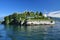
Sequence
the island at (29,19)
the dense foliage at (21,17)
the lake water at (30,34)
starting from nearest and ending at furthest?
the lake water at (30,34) → the island at (29,19) → the dense foliage at (21,17)

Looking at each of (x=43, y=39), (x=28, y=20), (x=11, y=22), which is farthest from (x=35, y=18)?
(x=43, y=39)

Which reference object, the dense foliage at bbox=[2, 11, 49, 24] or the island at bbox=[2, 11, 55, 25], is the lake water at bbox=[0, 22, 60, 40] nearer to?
the island at bbox=[2, 11, 55, 25]

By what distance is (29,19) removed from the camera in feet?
300

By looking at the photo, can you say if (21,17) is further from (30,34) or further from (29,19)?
(30,34)

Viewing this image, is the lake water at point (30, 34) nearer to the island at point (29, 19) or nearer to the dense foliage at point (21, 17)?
→ the island at point (29, 19)

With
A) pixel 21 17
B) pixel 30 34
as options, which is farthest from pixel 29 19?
pixel 30 34

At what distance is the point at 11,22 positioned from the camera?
105 meters

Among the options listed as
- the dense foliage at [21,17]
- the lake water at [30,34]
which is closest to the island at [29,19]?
the dense foliage at [21,17]

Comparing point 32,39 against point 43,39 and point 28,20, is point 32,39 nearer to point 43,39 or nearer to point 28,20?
point 43,39

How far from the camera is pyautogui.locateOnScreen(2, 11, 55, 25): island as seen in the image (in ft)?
299

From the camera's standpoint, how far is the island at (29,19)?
91050 mm

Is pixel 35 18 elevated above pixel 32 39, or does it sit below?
above

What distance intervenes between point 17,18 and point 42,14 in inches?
490

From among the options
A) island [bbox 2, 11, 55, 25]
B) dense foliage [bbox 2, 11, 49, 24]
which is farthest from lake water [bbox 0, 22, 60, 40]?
dense foliage [bbox 2, 11, 49, 24]
